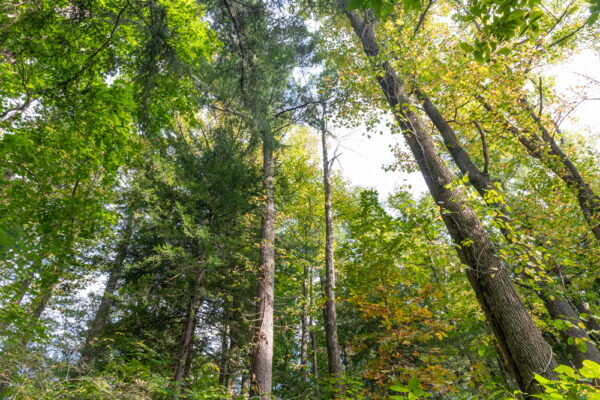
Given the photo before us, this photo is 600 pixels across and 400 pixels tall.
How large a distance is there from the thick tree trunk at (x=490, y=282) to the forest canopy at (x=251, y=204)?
0.02 meters

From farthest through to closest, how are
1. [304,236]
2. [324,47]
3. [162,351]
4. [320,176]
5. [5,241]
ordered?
1. [320,176]
2. [304,236]
3. [324,47]
4. [162,351]
5. [5,241]

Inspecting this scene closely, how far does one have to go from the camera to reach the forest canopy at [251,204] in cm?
321

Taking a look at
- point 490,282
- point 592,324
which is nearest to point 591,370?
point 490,282

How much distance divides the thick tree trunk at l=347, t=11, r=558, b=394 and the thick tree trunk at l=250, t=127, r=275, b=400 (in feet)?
10.2

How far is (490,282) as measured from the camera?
268cm

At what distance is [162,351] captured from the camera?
6.16 meters

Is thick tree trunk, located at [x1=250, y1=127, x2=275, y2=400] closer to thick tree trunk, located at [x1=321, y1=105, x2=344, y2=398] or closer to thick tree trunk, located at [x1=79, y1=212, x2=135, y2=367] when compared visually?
thick tree trunk, located at [x1=321, y1=105, x2=344, y2=398]

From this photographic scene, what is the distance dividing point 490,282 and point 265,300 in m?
4.26

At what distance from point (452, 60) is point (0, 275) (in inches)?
342

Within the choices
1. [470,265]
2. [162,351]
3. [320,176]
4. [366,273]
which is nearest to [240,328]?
[162,351]

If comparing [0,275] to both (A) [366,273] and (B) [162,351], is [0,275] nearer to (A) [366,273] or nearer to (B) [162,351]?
(B) [162,351]

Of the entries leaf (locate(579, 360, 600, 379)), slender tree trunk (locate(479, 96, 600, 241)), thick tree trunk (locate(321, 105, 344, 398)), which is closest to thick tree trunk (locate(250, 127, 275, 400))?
thick tree trunk (locate(321, 105, 344, 398))

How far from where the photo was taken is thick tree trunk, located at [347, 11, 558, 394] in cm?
236

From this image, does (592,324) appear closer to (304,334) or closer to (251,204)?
(251,204)
